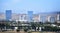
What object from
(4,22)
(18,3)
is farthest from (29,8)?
(4,22)

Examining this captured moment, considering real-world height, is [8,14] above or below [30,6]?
below

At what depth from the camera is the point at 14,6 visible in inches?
76.4

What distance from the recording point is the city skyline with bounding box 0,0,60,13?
1925 millimetres

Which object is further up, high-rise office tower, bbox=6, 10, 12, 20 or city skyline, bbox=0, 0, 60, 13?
city skyline, bbox=0, 0, 60, 13

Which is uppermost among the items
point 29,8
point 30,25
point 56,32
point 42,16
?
point 29,8

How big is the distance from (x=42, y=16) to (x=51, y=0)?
1.01ft

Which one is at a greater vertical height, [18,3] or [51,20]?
[18,3]

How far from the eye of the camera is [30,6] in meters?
1.94

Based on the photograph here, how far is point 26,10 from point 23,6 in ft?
0.28

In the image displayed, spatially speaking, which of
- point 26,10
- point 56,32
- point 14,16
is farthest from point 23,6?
point 56,32

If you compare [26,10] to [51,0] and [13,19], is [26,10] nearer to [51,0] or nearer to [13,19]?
[13,19]

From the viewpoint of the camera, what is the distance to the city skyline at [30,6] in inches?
75.8

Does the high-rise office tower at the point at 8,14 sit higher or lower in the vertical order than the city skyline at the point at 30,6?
lower

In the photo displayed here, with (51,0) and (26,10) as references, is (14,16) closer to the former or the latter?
(26,10)
